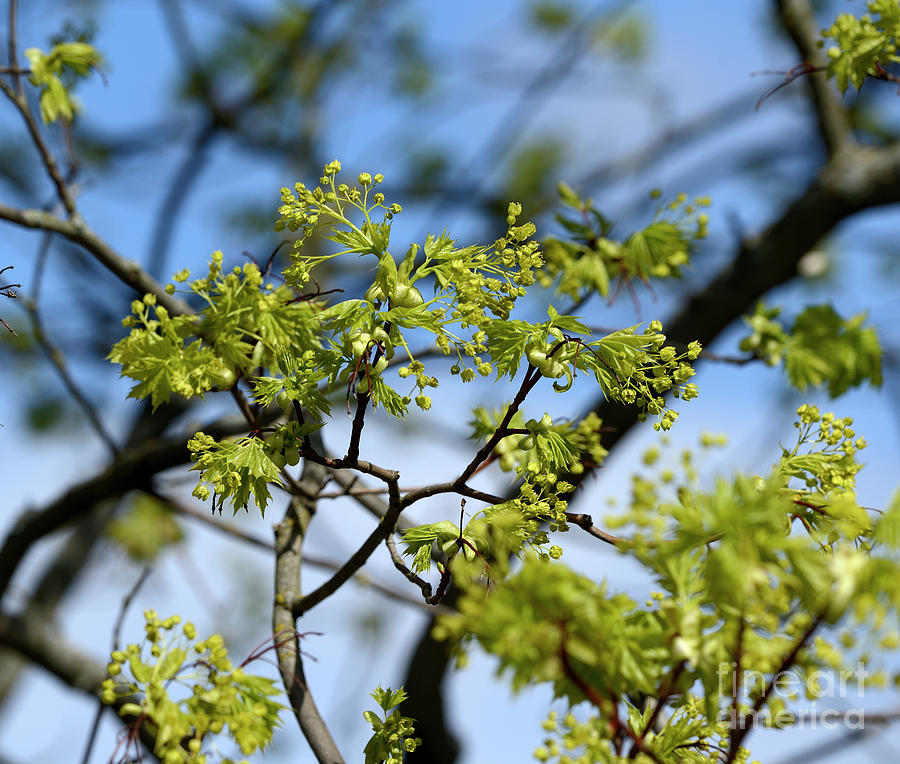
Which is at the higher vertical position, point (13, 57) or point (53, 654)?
point (13, 57)

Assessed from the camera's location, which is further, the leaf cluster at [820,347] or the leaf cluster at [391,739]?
the leaf cluster at [820,347]

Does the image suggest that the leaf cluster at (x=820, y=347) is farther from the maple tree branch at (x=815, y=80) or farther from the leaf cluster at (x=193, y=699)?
the leaf cluster at (x=193, y=699)

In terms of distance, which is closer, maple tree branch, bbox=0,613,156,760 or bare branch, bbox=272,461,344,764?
bare branch, bbox=272,461,344,764

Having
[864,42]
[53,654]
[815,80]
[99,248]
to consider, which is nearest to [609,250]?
[864,42]

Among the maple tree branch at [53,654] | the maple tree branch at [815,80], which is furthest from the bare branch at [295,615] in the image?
the maple tree branch at [815,80]

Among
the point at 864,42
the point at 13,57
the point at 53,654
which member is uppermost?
the point at 13,57

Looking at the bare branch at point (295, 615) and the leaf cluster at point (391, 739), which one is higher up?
the bare branch at point (295, 615)

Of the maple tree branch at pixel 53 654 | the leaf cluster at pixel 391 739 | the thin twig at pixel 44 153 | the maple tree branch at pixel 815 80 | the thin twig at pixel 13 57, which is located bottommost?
the leaf cluster at pixel 391 739

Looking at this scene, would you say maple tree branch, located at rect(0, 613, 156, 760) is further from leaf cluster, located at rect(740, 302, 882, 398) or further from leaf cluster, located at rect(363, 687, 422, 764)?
leaf cluster, located at rect(740, 302, 882, 398)

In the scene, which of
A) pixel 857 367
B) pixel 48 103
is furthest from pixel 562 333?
pixel 48 103

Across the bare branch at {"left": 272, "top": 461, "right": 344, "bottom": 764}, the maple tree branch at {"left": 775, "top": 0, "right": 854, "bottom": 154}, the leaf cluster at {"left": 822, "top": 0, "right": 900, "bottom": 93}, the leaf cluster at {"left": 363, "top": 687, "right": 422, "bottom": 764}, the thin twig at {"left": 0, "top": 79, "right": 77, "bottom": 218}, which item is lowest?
the leaf cluster at {"left": 363, "top": 687, "right": 422, "bottom": 764}

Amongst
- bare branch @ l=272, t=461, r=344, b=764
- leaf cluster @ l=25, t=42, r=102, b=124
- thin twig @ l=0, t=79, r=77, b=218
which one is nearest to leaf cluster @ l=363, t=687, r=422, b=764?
bare branch @ l=272, t=461, r=344, b=764

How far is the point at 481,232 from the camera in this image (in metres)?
5.82

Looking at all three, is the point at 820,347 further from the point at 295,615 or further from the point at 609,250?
the point at 295,615
